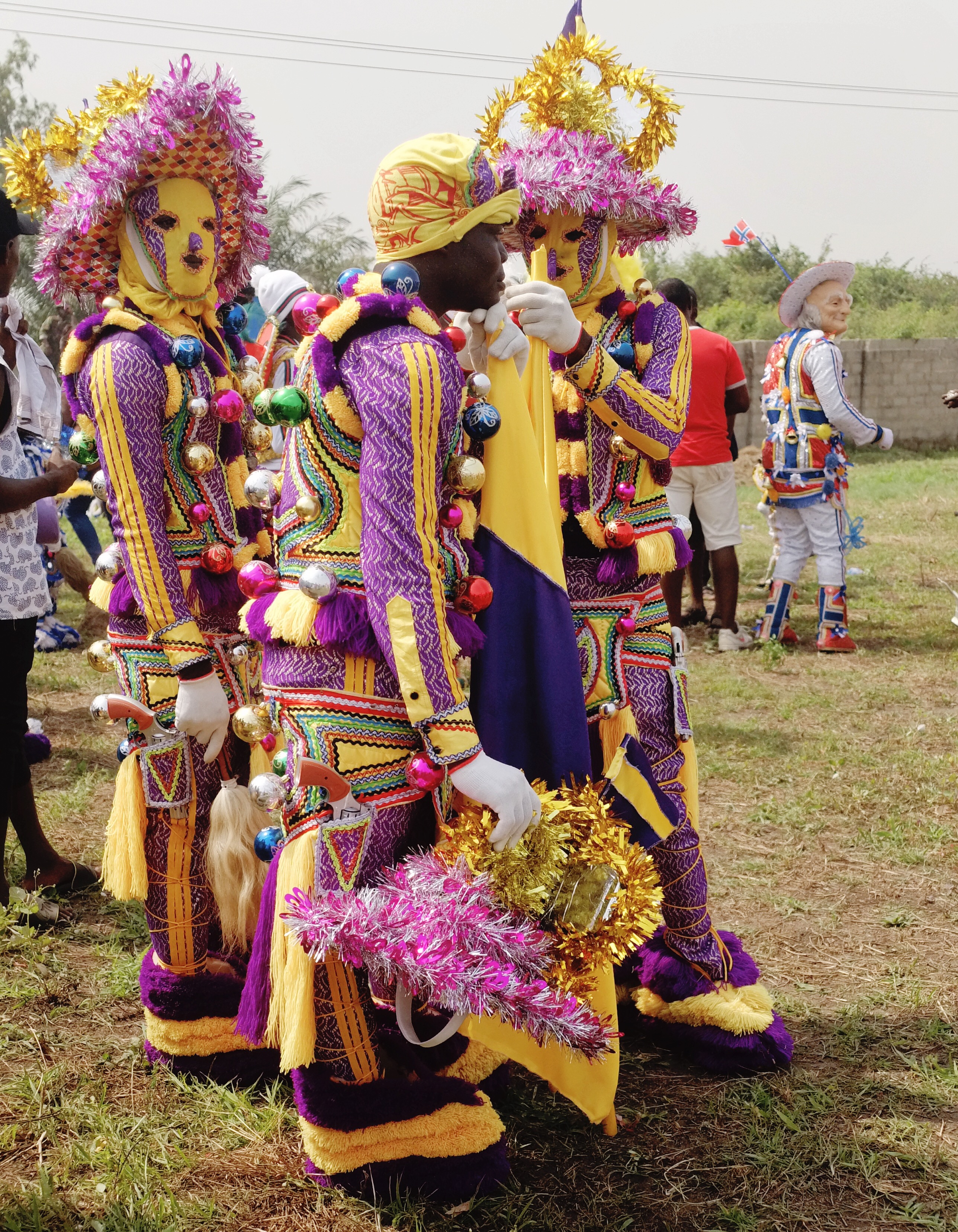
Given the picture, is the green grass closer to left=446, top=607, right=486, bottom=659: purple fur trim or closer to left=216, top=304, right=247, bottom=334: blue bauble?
left=446, top=607, right=486, bottom=659: purple fur trim

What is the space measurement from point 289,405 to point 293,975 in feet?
3.66

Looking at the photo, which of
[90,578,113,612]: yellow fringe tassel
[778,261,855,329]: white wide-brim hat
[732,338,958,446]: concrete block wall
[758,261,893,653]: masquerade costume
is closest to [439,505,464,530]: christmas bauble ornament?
[90,578,113,612]: yellow fringe tassel

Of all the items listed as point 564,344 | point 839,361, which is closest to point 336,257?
point 839,361

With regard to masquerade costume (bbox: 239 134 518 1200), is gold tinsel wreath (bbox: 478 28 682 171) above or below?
above

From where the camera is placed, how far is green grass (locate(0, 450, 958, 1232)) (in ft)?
8.22

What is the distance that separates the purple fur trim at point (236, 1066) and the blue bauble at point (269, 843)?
33.4 inches

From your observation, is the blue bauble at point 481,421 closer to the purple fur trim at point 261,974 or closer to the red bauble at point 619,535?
the red bauble at point 619,535

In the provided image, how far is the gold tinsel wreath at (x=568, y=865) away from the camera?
2.20 meters

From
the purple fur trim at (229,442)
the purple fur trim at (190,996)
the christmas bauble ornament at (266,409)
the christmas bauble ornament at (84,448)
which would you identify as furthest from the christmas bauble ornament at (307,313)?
the purple fur trim at (190,996)

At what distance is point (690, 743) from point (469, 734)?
1.31 metres

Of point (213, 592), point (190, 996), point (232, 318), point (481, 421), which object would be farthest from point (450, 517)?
point (190, 996)

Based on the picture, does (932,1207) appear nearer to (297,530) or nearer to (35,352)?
(297,530)

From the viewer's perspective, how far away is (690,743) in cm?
327

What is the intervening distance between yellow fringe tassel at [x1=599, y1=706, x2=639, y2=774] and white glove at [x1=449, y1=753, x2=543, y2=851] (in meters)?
0.91
